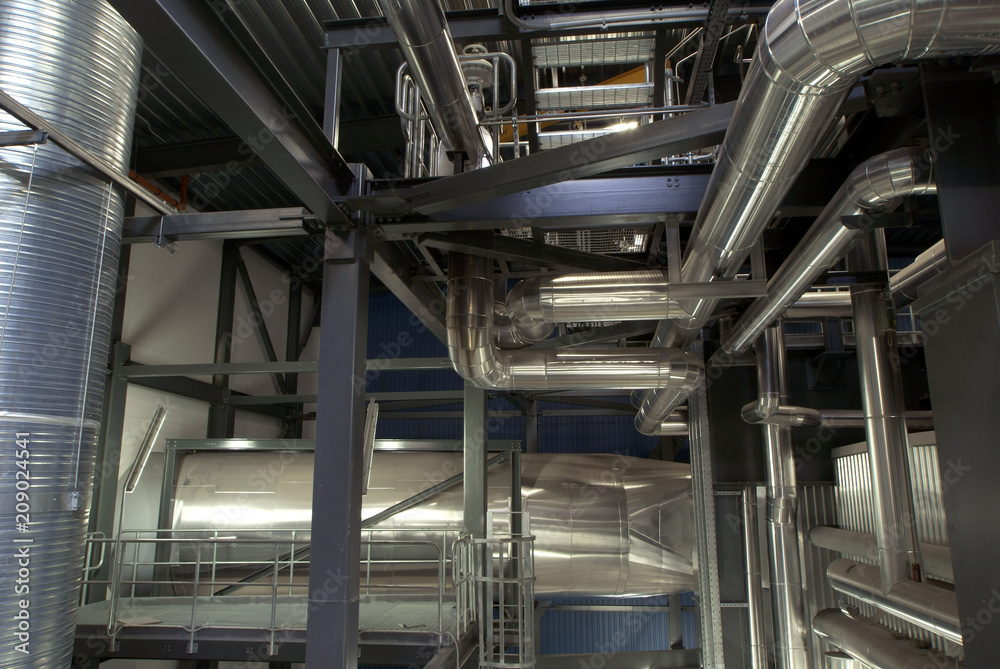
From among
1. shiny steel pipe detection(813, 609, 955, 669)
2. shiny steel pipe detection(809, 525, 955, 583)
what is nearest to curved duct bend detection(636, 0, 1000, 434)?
shiny steel pipe detection(809, 525, 955, 583)

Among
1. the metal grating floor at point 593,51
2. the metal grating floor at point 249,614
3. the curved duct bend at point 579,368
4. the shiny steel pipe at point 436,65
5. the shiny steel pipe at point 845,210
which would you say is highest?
the metal grating floor at point 593,51

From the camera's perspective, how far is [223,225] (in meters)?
5.92

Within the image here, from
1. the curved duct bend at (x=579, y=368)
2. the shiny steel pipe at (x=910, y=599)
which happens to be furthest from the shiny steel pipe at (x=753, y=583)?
the curved duct bend at (x=579, y=368)

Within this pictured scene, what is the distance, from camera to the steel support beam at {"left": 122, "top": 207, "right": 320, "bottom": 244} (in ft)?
18.4

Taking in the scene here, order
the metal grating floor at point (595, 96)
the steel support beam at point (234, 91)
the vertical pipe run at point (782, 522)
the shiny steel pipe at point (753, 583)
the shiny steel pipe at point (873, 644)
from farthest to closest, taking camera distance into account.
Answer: the shiny steel pipe at point (753, 583) → the vertical pipe run at point (782, 522) → the shiny steel pipe at point (873, 644) → the metal grating floor at point (595, 96) → the steel support beam at point (234, 91)

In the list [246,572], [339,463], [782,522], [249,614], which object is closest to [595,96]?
[339,463]

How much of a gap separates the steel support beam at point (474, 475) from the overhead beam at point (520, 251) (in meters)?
3.27

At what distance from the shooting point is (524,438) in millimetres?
17766

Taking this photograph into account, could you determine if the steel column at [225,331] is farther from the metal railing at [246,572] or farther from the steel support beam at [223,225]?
the steel support beam at [223,225]

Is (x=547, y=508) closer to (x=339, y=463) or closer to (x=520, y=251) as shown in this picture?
(x=520, y=251)

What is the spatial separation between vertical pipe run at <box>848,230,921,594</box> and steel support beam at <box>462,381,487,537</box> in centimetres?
499

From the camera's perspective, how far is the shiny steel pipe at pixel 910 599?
5.42 m

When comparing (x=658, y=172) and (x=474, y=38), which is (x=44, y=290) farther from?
(x=658, y=172)

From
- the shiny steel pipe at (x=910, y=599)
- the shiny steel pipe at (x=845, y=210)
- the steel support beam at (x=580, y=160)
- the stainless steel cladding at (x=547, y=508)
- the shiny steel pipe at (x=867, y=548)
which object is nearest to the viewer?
the shiny steel pipe at (x=845, y=210)
